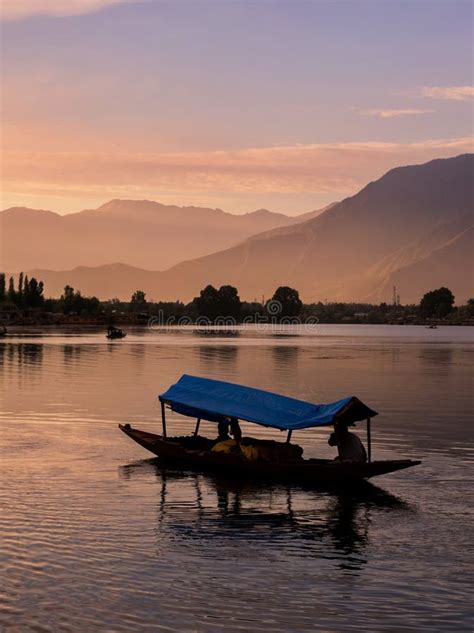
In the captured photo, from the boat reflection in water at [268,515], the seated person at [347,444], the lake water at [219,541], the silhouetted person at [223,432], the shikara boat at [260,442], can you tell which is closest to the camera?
the lake water at [219,541]

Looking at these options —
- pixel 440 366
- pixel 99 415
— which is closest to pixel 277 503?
pixel 99 415

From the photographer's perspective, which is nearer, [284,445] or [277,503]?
[277,503]

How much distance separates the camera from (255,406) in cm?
3916

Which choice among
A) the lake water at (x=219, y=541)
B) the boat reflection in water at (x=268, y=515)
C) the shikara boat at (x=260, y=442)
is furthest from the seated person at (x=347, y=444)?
the lake water at (x=219, y=541)

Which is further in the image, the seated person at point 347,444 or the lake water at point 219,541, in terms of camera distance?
the seated person at point 347,444

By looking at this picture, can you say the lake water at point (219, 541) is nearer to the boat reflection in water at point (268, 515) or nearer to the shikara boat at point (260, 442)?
the boat reflection in water at point (268, 515)

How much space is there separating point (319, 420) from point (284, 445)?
1.92 meters

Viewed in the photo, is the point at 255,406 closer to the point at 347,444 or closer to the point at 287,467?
the point at 287,467

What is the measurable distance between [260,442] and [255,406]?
2153 mm

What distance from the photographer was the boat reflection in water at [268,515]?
26.5 meters

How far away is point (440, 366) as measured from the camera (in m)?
116

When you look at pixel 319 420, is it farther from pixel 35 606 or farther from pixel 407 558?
pixel 35 606

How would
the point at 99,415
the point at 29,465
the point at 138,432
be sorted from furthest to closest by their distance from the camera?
the point at 99,415
the point at 138,432
the point at 29,465

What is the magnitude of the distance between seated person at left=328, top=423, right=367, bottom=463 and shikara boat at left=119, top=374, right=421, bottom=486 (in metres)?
0.32
